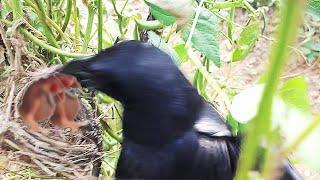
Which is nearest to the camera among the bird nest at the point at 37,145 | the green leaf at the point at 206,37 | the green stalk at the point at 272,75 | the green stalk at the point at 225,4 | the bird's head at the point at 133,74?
the green stalk at the point at 272,75

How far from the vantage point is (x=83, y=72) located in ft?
1.88

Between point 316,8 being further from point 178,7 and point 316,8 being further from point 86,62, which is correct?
point 178,7

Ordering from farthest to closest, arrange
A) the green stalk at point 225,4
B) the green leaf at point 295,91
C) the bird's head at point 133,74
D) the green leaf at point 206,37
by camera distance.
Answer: the green stalk at point 225,4 < the green leaf at point 206,37 < the bird's head at point 133,74 < the green leaf at point 295,91

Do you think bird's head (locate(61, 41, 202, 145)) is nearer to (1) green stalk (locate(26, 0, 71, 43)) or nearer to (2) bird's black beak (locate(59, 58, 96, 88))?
(2) bird's black beak (locate(59, 58, 96, 88))

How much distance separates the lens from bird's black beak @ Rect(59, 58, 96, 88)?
1.85 ft

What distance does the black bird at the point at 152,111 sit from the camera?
1.78 ft

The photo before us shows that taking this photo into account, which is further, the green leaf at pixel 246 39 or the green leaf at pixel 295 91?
the green leaf at pixel 246 39

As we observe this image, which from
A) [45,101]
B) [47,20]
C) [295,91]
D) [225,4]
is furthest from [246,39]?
[295,91]

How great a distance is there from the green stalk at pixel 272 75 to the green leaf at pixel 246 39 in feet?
2.54

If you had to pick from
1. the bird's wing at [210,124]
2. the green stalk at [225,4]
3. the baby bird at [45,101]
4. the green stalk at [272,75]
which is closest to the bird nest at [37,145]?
the baby bird at [45,101]

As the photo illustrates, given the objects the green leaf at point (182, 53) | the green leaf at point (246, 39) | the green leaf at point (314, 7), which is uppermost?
the green leaf at point (314, 7)

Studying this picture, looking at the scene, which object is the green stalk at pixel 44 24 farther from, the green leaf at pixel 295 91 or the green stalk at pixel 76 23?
the green leaf at pixel 295 91

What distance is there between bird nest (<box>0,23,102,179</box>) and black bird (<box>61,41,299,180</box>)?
76mm

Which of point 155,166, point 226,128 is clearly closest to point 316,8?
point 226,128
